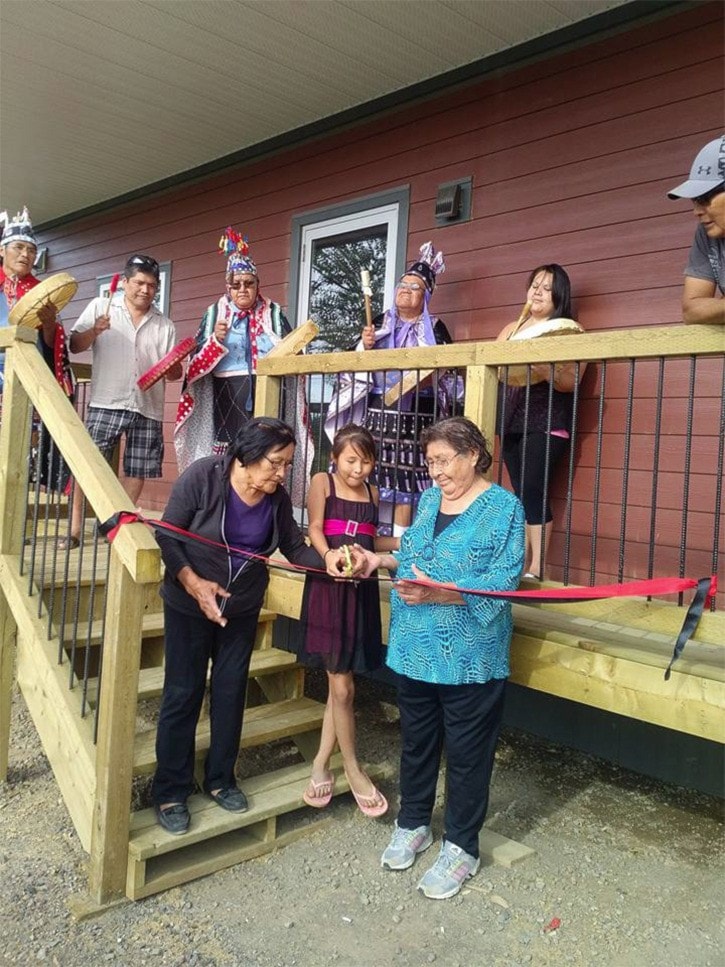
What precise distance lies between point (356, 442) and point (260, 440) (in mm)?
386

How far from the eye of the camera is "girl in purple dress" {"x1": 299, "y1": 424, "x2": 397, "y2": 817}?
2.99 m

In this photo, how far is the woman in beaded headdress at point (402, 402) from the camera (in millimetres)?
3793

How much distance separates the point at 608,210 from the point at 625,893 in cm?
312

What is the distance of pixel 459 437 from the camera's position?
2.69m

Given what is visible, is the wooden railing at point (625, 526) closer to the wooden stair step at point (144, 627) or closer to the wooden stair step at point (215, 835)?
the wooden stair step at point (144, 627)

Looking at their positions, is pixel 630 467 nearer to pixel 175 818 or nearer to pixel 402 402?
pixel 402 402

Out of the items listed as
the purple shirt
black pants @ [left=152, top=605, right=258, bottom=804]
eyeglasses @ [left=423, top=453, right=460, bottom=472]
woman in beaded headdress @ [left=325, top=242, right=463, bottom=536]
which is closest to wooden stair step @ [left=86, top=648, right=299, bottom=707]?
black pants @ [left=152, top=605, right=258, bottom=804]

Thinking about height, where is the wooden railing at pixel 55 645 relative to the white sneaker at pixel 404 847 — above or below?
above

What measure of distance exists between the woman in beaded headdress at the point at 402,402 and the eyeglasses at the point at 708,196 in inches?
48.8

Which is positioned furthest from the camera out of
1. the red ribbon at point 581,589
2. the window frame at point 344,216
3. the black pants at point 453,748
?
the window frame at point 344,216

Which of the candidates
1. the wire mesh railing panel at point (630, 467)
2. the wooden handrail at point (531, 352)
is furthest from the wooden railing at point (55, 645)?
the wire mesh railing panel at point (630, 467)

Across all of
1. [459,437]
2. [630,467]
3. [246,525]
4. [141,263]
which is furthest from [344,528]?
[141,263]

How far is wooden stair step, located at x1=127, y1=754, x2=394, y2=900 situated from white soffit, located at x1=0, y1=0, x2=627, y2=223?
3617 mm

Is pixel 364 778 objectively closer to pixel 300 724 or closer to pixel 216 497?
pixel 300 724
